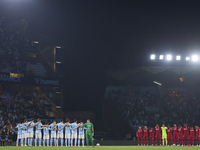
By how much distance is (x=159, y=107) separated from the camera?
5219cm

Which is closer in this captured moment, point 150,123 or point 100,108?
point 150,123

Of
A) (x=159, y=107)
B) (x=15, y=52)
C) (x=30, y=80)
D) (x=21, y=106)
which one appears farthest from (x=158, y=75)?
(x=15, y=52)

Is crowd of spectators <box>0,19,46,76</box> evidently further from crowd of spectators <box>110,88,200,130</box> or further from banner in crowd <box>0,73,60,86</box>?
crowd of spectators <box>110,88,200,130</box>

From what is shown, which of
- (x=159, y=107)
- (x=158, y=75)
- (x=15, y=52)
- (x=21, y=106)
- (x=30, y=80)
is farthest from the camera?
(x=158, y=75)

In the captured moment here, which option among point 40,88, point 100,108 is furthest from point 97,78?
point 40,88

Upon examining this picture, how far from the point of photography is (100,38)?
169ft

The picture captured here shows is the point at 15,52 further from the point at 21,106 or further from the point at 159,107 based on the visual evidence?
the point at 159,107

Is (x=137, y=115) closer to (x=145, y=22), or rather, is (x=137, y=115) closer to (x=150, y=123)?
(x=150, y=123)

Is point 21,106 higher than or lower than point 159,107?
higher

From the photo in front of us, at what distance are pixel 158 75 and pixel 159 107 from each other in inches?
186

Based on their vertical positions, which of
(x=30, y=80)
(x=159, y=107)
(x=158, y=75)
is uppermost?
(x=158, y=75)

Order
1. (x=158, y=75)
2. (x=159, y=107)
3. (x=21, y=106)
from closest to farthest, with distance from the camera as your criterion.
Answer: (x=21, y=106) < (x=159, y=107) < (x=158, y=75)

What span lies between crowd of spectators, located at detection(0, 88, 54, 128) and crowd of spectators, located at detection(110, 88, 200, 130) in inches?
429

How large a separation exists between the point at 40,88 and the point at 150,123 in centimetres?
1749
